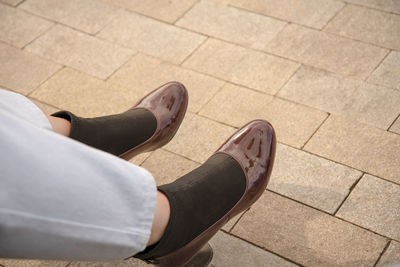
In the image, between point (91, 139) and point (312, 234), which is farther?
point (312, 234)

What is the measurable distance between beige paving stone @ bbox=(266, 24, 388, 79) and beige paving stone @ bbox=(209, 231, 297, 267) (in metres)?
1.15

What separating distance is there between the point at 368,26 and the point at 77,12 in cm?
173

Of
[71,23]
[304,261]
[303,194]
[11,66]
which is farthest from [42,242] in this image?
[71,23]

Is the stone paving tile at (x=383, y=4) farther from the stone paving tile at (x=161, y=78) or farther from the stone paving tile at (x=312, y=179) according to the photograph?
the stone paving tile at (x=312, y=179)

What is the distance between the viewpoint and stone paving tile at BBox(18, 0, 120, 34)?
10.6ft

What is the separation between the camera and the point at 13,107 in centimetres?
166

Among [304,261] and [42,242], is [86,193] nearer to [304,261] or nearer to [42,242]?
[42,242]

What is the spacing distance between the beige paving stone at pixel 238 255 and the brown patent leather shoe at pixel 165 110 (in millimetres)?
452

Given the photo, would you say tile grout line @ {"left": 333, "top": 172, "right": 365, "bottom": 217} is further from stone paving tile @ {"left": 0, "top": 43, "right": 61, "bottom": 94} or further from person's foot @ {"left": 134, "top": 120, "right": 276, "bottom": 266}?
stone paving tile @ {"left": 0, "top": 43, "right": 61, "bottom": 94}

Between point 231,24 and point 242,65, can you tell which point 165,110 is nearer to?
point 242,65

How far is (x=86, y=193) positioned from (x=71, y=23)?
7.21 feet

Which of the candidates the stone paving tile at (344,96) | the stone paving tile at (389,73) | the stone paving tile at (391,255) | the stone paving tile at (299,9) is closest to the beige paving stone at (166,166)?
the stone paving tile at (344,96)

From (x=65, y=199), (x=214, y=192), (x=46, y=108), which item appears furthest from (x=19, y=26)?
(x=65, y=199)

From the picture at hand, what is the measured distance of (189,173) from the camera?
1.82 m
